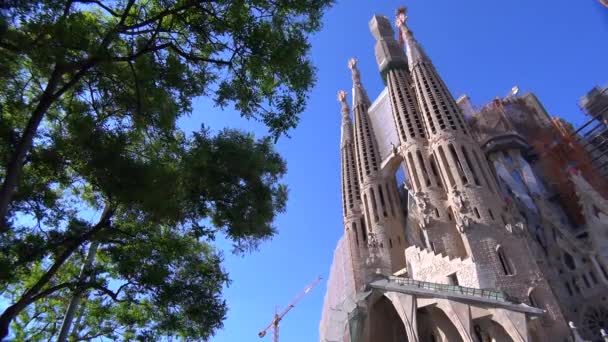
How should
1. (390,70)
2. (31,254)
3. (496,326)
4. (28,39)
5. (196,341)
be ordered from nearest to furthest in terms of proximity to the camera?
(28,39) → (31,254) → (196,341) → (496,326) → (390,70)

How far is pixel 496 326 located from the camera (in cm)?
1603

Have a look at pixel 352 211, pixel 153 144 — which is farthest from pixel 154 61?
pixel 352 211

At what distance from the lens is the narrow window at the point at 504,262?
17992mm

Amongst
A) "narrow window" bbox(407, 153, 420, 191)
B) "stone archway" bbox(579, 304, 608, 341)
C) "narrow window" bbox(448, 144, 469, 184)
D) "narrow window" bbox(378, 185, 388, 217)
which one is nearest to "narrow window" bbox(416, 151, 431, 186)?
"narrow window" bbox(407, 153, 420, 191)

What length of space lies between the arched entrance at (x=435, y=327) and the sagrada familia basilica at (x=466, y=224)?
5 cm

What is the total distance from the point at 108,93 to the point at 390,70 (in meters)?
28.7

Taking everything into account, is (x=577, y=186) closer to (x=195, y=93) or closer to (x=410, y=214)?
(x=410, y=214)

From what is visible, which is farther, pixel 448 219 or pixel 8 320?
pixel 448 219

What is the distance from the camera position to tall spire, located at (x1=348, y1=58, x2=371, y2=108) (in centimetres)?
3804

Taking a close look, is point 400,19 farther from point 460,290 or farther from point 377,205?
point 460,290

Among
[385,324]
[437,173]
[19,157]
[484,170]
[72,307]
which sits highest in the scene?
[437,173]

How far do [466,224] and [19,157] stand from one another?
61.2 ft

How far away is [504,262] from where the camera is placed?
18.3 metres

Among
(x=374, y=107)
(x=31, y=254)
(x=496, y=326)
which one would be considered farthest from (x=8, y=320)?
(x=374, y=107)
